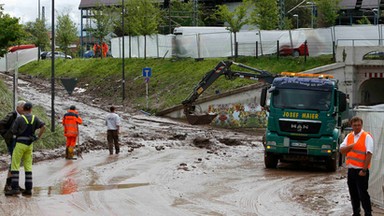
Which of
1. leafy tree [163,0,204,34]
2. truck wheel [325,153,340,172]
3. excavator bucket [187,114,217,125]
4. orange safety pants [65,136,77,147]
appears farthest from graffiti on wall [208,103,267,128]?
leafy tree [163,0,204,34]

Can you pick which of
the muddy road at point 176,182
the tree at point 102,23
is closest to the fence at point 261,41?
the tree at point 102,23

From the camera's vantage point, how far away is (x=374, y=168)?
14.7 metres

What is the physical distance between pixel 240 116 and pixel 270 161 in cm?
1814

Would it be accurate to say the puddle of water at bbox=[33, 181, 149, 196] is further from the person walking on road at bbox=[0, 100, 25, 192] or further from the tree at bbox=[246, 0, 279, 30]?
the tree at bbox=[246, 0, 279, 30]

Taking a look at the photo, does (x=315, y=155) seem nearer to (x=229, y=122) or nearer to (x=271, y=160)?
(x=271, y=160)

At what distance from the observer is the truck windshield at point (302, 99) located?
23.3m

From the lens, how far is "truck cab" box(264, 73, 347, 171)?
23141mm

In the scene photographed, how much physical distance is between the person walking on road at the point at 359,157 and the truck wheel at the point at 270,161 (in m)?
10.7

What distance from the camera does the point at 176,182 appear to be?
18.5 m

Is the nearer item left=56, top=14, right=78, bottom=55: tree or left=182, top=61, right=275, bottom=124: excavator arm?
left=182, top=61, right=275, bottom=124: excavator arm

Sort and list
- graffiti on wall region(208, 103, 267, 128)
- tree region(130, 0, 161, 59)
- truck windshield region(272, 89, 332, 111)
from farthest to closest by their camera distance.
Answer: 1. tree region(130, 0, 161, 59)
2. graffiti on wall region(208, 103, 267, 128)
3. truck windshield region(272, 89, 332, 111)

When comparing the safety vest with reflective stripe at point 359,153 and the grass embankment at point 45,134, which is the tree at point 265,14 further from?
the safety vest with reflective stripe at point 359,153

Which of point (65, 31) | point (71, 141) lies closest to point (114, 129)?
point (71, 141)

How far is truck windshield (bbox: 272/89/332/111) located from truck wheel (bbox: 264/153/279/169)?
1.58 metres
